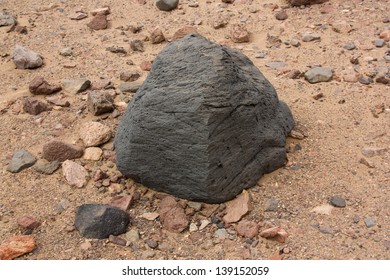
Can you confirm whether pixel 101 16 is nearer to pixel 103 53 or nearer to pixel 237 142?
pixel 103 53

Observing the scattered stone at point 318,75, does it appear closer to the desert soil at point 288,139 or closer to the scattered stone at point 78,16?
the desert soil at point 288,139

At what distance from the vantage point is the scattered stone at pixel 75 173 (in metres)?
3.18

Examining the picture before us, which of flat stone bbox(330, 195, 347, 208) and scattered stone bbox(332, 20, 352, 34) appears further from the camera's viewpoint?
scattered stone bbox(332, 20, 352, 34)

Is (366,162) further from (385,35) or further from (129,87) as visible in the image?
(129,87)

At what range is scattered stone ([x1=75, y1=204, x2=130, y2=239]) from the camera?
9.11ft

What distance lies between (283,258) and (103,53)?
2.99 m

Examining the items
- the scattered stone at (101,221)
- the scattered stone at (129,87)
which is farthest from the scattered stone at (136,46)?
the scattered stone at (101,221)

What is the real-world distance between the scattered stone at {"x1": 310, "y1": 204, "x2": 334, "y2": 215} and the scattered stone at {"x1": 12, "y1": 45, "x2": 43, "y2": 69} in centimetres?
299

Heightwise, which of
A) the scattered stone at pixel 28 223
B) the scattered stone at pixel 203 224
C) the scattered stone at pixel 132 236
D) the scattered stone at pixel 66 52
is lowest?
the scattered stone at pixel 66 52

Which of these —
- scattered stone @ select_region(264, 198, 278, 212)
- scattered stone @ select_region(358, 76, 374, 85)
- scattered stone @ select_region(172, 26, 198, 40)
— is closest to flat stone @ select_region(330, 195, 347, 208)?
scattered stone @ select_region(264, 198, 278, 212)

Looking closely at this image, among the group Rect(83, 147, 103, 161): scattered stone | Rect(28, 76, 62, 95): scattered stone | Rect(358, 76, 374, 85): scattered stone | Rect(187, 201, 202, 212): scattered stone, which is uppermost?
Rect(358, 76, 374, 85): scattered stone

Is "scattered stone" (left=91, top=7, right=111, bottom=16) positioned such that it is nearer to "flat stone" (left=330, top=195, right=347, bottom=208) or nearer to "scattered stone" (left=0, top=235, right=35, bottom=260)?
"scattered stone" (left=0, top=235, right=35, bottom=260)

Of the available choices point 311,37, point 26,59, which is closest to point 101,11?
point 26,59

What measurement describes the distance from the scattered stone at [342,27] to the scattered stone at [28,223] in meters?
3.34
